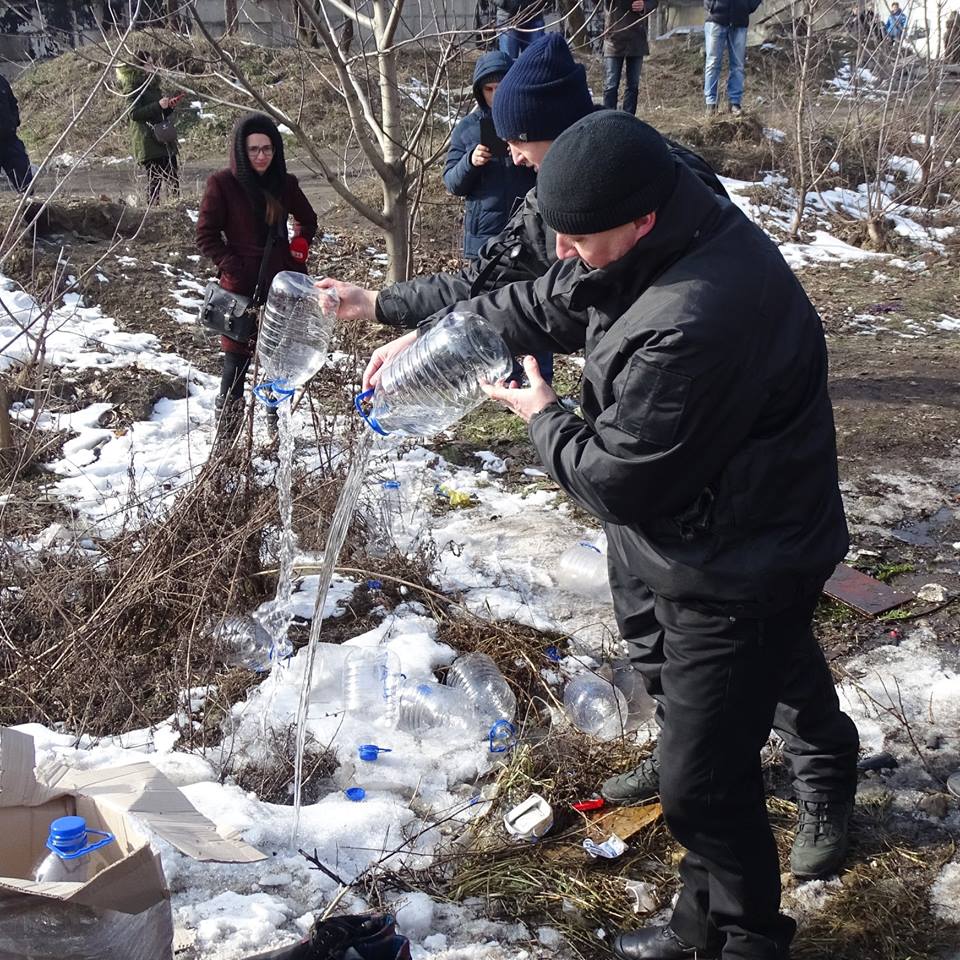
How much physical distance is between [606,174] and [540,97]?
1241 millimetres

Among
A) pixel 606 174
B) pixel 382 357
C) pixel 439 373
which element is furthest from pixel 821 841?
pixel 606 174

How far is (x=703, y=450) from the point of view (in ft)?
6.42

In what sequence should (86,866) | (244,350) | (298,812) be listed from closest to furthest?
1. (86,866)
2. (298,812)
3. (244,350)

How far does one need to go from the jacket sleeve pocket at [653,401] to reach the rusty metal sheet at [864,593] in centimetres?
239

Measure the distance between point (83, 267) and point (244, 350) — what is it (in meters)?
3.36

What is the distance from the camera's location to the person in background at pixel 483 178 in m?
5.34

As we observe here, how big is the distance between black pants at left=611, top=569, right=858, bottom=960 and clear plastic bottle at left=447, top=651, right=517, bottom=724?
112 centimetres

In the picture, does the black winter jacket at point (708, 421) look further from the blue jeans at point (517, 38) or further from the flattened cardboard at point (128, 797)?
the blue jeans at point (517, 38)

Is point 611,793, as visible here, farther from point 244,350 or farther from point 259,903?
point 244,350

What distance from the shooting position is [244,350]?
5.54m

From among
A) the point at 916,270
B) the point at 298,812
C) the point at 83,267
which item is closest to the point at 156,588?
the point at 298,812

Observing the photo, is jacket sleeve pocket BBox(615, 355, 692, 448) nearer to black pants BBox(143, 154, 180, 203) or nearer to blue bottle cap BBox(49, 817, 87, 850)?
blue bottle cap BBox(49, 817, 87, 850)

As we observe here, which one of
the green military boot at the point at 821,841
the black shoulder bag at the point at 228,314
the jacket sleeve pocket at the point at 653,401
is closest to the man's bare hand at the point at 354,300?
the jacket sleeve pocket at the point at 653,401

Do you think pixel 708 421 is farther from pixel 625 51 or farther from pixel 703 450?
pixel 625 51
